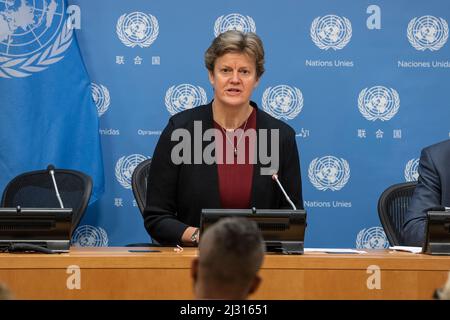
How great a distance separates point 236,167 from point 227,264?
8.01ft

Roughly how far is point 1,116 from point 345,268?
2768 millimetres

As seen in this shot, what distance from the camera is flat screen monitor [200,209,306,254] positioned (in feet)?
9.68

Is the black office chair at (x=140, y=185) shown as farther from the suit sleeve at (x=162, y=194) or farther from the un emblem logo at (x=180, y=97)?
the un emblem logo at (x=180, y=97)

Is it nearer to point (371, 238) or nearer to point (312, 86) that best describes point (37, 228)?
point (312, 86)

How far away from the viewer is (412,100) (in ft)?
16.4

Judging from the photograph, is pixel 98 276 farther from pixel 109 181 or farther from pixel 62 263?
pixel 109 181

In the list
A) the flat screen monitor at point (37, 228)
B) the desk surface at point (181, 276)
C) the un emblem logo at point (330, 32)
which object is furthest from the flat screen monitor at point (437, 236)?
the un emblem logo at point (330, 32)

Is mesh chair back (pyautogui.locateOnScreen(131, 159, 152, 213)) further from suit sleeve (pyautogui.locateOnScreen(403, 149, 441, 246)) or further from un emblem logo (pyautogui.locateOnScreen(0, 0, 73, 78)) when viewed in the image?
suit sleeve (pyautogui.locateOnScreen(403, 149, 441, 246))

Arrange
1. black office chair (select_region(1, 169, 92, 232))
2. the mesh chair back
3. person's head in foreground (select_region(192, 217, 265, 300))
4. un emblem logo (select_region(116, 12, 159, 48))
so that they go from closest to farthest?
person's head in foreground (select_region(192, 217, 265, 300)) < the mesh chair back < black office chair (select_region(1, 169, 92, 232)) < un emblem logo (select_region(116, 12, 159, 48))

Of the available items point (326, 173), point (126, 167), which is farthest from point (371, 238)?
point (126, 167)

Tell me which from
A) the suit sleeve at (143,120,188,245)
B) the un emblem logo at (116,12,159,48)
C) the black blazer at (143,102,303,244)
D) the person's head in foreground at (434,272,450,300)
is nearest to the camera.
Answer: the person's head in foreground at (434,272,450,300)

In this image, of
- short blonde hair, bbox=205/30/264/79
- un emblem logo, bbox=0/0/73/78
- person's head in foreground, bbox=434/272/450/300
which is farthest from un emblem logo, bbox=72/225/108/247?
A: person's head in foreground, bbox=434/272/450/300
